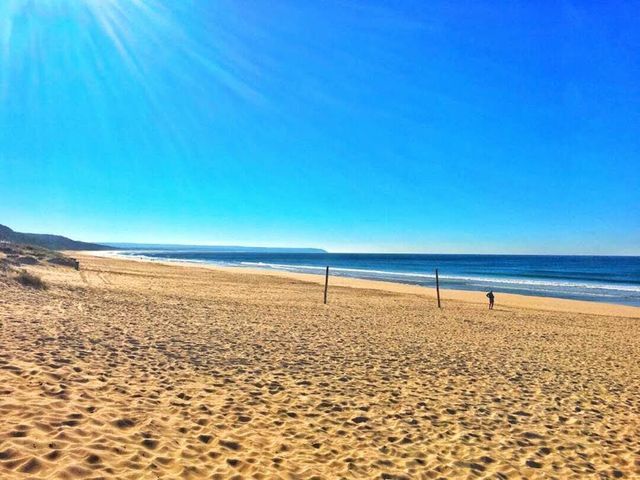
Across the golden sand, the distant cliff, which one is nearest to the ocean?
the distant cliff

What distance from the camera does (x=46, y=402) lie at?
5.84 meters

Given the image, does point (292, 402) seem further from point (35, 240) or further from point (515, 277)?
point (35, 240)

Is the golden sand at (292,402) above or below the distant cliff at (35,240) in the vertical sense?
below

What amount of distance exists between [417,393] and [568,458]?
2.74 meters

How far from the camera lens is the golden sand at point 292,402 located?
5074 mm

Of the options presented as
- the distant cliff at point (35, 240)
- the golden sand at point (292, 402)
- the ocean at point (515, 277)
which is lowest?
the golden sand at point (292, 402)

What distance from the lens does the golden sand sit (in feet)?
16.6

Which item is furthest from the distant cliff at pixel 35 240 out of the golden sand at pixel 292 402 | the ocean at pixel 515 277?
the golden sand at pixel 292 402

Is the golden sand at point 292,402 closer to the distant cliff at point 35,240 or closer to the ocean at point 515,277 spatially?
the ocean at point 515,277

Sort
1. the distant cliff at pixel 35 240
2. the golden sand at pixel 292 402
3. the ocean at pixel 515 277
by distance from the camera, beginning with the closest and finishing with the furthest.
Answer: the golden sand at pixel 292 402, the ocean at pixel 515 277, the distant cliff at pixel 35 240

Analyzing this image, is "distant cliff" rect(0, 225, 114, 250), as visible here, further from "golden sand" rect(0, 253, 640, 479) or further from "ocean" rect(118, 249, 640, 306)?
"golden sand" rect(0, 253, 640, 479)

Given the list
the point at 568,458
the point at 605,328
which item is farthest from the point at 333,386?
the point at 605,328

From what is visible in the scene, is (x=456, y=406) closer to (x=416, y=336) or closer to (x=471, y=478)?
(x=471, y=478)

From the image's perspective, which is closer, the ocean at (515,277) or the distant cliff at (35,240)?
the ocean at (515,277)
